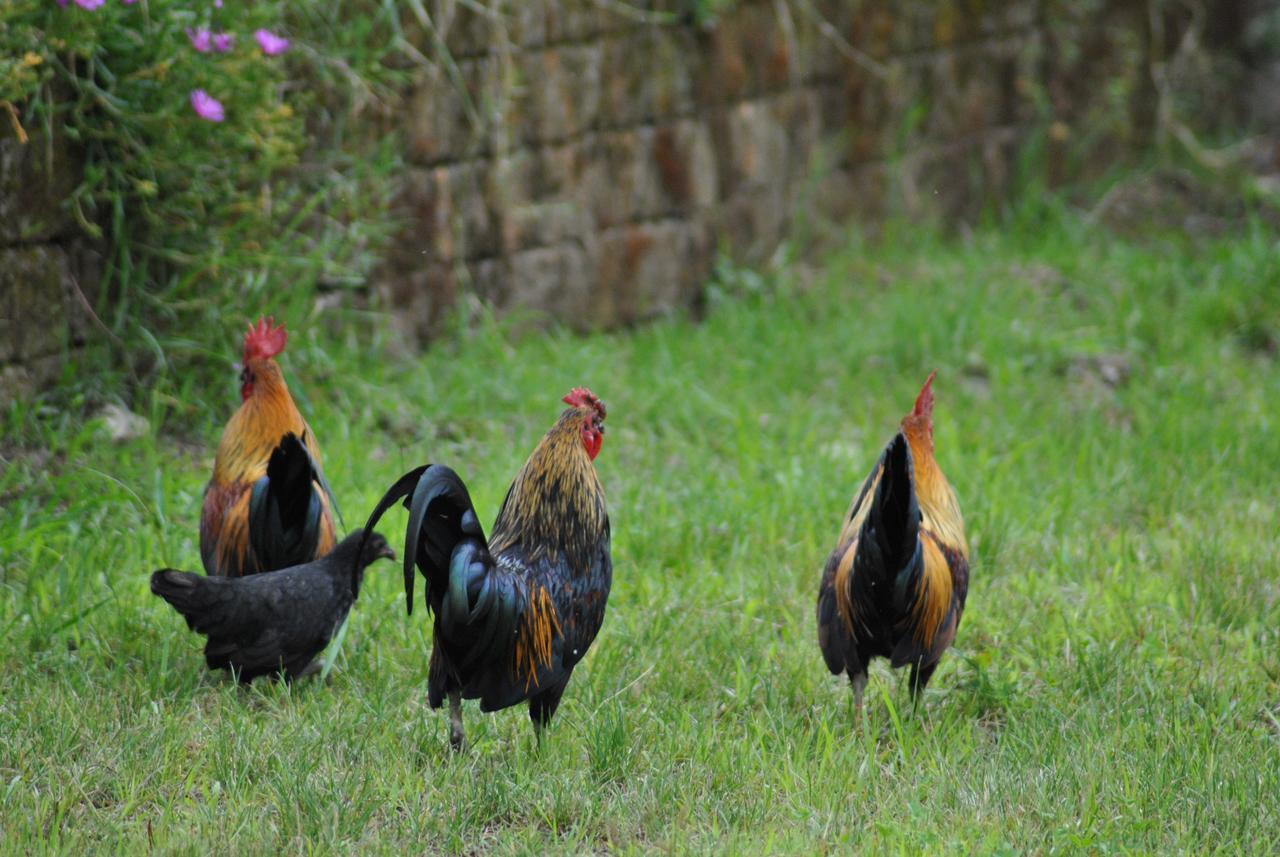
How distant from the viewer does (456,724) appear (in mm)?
3467

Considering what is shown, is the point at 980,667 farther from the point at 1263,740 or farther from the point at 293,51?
the point at 293,51

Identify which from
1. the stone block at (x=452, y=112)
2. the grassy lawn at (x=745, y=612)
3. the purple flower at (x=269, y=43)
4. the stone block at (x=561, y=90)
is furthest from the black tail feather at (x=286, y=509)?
the stone block at (x=561, y=90)

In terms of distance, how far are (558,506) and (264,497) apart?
0.93 m

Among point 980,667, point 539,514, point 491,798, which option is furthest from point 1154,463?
point 491,798

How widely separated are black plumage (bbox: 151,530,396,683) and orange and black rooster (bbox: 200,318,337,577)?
5.6 inches

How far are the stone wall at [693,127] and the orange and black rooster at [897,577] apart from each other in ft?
10.8

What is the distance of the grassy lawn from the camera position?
323 cm

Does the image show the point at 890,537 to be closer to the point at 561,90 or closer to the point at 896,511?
the point at 896,511

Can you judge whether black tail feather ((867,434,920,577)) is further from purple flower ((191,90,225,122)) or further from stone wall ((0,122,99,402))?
stone wall ((0,122,99,402))

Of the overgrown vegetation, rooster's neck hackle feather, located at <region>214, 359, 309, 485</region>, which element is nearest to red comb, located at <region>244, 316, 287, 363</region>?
rooster's neck hackle feather, located at <region>214, 359, 309, 485</region>

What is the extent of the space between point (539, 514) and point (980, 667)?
1352 millimetres

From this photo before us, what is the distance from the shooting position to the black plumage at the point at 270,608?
3596 millimetres

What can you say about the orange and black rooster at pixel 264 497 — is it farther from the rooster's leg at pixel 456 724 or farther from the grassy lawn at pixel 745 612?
the rooster's leg at pixel 456 724

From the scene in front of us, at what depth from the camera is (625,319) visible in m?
7.59
